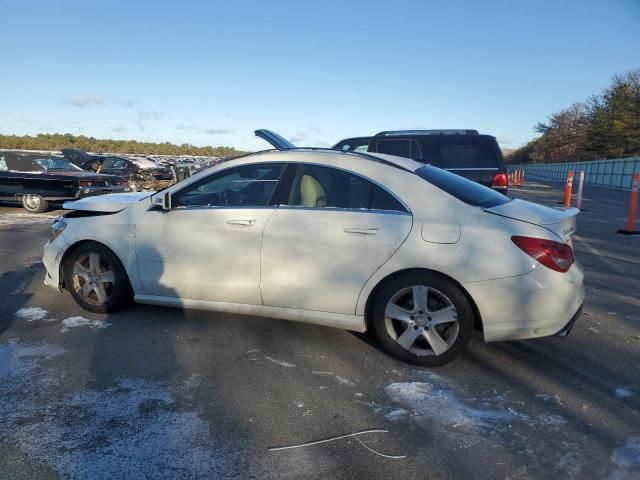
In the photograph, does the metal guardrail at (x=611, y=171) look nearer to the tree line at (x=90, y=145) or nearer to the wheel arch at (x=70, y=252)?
the tree line at (x=90, y=145)

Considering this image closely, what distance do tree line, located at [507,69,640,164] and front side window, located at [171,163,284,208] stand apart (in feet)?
195

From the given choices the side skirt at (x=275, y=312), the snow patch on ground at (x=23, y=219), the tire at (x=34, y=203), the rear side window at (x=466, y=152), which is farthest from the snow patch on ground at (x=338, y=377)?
the tire at (x=34, y=203)

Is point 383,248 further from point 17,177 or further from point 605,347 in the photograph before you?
point 17,177

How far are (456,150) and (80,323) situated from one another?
22.0 feet

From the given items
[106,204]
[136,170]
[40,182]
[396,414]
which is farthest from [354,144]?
[136,170]

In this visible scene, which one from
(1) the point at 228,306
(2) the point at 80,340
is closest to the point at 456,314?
(1) the point at 228,306

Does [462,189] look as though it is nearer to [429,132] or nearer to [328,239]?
[328,239]

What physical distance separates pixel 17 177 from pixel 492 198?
12.7 meters

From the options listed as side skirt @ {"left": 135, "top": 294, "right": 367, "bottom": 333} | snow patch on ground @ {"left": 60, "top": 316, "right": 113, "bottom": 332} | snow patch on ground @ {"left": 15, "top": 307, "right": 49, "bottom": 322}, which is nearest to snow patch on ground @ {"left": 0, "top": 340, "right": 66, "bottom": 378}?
snow patch on ground @ {"left": 60, "top": 316, "right": 113, "bottom": 332}

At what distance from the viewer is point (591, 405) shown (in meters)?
3.30

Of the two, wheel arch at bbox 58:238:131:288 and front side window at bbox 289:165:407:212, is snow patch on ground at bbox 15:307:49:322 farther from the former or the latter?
front side window at bbox 289:165:407:212

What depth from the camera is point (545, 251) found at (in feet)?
11.9

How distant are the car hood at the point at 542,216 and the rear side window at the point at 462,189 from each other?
0.34ft

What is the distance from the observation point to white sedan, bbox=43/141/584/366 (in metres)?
3.66
